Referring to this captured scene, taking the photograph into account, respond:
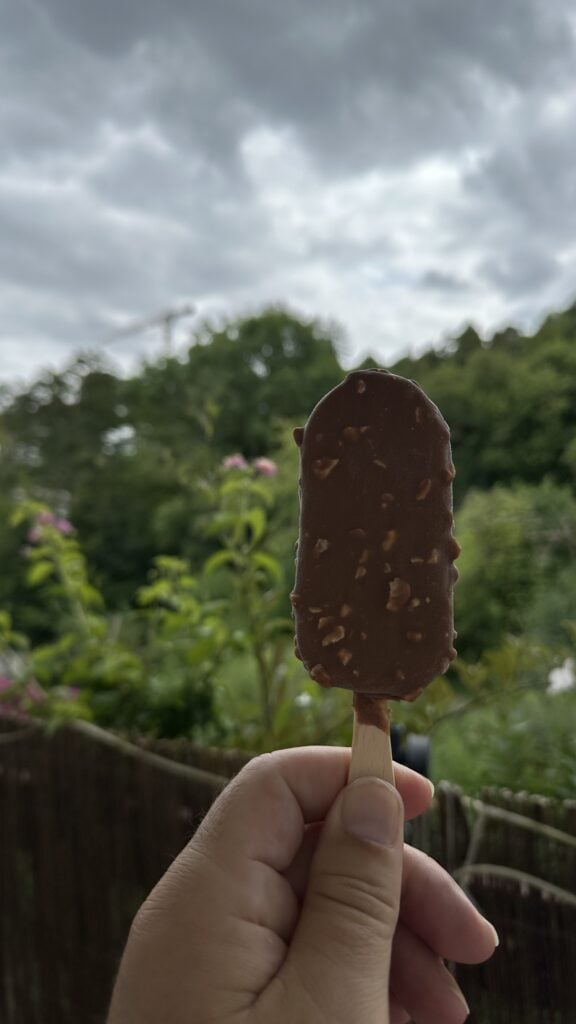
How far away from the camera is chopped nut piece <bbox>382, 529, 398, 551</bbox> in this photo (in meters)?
0.82

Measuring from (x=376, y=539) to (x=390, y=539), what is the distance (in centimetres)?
1

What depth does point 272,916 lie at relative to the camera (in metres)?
0.89

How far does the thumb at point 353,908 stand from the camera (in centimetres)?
80

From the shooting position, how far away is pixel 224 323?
1172 cm

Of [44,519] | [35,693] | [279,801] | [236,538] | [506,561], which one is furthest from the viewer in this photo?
[506,561]

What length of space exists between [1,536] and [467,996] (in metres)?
9.07

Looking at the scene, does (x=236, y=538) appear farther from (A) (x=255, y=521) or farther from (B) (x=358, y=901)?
(B) (x=358, y=901)

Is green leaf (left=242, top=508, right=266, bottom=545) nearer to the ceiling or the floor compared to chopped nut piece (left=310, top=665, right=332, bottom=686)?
nearer to the ceiling

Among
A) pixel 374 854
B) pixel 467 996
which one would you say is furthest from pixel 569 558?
pixel 374 854

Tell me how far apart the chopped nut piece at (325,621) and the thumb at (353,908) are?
0.58 ft

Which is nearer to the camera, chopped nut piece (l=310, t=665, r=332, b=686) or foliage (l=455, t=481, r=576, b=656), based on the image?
chopped nut piece (l=310, t=665, r=332, b=686)

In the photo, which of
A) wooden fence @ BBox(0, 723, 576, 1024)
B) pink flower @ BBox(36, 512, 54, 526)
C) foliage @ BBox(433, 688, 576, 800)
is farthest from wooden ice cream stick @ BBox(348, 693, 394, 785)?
pink flower @ BBox(36, 512, 54, 526)

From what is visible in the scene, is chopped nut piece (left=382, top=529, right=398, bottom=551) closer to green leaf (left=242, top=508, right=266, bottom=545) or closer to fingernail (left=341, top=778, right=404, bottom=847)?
fingernail (left=341, top=778, right=404, bottom=847)

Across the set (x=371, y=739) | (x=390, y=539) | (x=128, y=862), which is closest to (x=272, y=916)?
(x=371, y=739)
